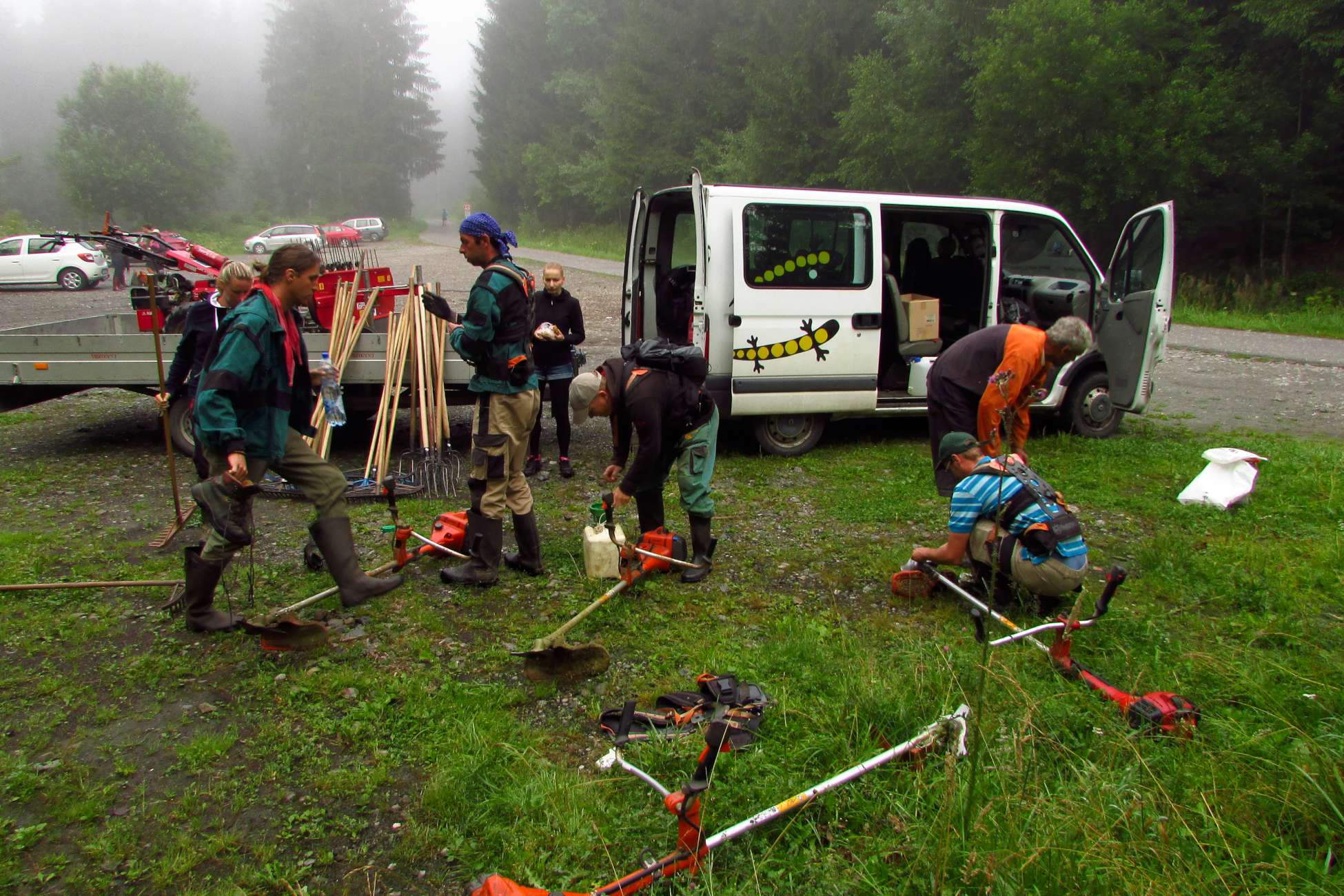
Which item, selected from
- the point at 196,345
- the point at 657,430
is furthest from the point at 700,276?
the point at 196,345

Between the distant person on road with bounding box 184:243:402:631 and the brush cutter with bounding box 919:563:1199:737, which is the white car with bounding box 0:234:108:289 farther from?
the brush cutter with bounding box 919:563:1199:737

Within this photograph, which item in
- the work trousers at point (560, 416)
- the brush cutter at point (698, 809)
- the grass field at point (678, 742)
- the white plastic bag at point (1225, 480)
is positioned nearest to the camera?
the brush cutter at point (698, 809)

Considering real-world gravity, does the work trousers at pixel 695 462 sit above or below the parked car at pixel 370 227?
below

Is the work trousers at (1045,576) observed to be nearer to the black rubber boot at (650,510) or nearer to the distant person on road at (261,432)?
the black rubber boot at (650,510)

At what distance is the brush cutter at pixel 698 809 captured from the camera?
221 cm

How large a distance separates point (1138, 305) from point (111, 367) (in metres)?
8.07

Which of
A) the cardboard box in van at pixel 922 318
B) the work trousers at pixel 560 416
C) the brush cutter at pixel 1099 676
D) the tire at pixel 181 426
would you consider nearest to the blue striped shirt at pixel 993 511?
the brush cutter at pixel 1099 676

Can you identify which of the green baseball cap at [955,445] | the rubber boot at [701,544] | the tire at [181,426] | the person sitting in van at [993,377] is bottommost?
the rubber boot at [701,544]

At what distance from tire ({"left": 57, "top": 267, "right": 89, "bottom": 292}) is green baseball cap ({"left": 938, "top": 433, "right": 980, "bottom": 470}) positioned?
76.4ft

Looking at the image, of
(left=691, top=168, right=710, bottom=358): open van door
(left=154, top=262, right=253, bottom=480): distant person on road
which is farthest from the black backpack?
(left=154, top=262, right=253, bottom=480): distant person on road

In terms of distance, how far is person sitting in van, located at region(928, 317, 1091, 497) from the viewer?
438cm

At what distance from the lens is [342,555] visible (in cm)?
390

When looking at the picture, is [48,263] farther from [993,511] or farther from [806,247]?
[993,511]

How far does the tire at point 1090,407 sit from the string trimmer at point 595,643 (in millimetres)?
4394
